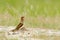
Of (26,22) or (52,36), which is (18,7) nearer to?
(26,22)

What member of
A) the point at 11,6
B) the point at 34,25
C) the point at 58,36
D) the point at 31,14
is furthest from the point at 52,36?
the point at 11,6

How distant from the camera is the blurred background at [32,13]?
12383 mm

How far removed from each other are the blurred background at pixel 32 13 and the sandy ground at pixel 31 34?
53 centimetres

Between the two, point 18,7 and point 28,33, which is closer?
point 28,33

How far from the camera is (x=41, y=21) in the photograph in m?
12.6

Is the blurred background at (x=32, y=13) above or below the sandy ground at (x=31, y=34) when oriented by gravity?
above

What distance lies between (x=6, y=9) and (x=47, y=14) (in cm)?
143

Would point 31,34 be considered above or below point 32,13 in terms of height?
below

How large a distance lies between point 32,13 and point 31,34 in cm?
229

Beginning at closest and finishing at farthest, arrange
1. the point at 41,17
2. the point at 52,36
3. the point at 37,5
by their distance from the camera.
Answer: the point at 52,36
the point at 41,17
the point at 37,5

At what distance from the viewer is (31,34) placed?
11070 millimetres

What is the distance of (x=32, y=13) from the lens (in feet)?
43.5

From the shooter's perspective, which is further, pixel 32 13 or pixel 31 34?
pixel 32 13

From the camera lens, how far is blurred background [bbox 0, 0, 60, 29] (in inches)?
488
